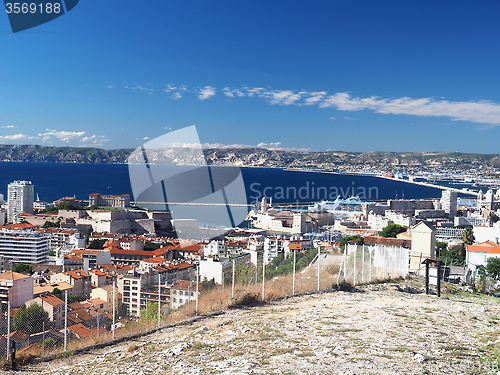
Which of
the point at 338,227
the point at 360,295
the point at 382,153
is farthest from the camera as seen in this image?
the point at 382,153

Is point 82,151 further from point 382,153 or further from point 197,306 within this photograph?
point 197,306

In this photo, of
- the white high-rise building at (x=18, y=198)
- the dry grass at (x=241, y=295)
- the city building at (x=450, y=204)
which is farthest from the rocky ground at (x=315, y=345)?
the city building at (x=450, y=204)

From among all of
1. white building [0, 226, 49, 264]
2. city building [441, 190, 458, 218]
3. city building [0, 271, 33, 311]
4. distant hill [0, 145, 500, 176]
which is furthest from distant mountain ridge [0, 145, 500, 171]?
city building [0, 271, 33, 311]

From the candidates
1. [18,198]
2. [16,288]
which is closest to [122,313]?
[16,288]

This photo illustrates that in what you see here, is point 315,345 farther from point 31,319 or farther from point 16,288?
point 16,288

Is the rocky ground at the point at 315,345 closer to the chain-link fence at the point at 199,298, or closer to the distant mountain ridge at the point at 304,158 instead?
the chain-link fence at the point at 199,298

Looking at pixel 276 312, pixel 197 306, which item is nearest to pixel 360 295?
pixel 276 312
